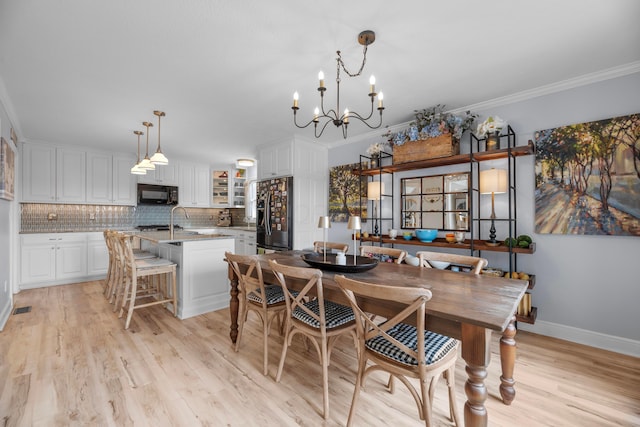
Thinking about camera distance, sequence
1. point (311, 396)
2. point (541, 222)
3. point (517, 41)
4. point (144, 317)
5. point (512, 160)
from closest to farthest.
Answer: point (311, 396) < point (517, 41) < point (541, 222) < point (512, 160) < point (144, 317)

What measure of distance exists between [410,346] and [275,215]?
134 inches

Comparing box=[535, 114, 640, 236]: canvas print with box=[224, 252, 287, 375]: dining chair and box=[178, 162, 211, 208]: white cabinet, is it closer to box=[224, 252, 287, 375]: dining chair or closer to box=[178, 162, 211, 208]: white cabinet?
box=[224, 252, 287, 375]: dining chair

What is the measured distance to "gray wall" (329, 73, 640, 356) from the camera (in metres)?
2.44

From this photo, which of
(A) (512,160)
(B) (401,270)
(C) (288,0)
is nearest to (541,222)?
(A) (512,160)

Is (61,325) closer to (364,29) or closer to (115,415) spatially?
(115,415)

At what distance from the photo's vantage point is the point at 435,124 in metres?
3.16

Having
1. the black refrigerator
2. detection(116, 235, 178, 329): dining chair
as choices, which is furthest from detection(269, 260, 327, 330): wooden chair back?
the black refrigerator

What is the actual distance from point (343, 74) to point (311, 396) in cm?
251

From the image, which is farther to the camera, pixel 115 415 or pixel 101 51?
pixel 101 51

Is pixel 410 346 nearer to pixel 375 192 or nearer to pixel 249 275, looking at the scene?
pixel 249 275

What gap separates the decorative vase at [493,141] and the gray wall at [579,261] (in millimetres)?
282

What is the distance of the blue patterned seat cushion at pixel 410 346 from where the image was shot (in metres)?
1.41

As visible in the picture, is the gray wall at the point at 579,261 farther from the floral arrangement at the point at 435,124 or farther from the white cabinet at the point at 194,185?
the white cabinet at the point at 194,185

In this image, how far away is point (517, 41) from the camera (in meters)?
2.05
